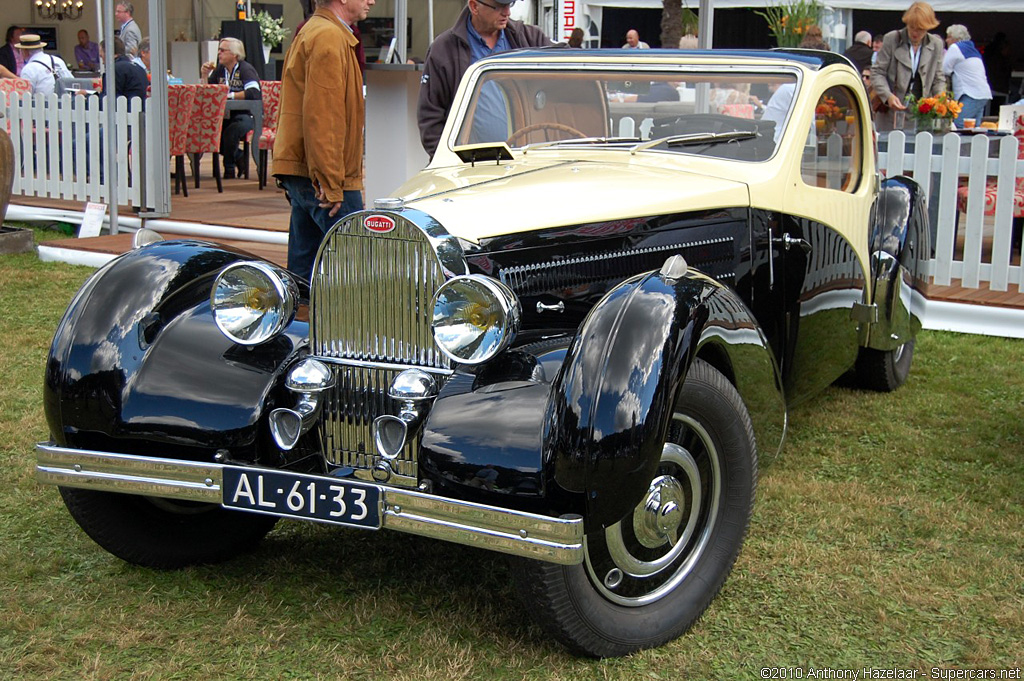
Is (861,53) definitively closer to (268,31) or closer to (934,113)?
(934,113)

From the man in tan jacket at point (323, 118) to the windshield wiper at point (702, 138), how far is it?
1.45 metres

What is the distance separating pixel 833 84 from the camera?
165 inches

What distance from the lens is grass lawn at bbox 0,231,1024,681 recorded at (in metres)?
2.79

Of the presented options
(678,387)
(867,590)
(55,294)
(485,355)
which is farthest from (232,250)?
(55,294)

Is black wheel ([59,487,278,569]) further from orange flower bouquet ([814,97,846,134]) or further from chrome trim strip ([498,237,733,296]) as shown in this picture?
orange flower bouquet ([814,97,846,134])

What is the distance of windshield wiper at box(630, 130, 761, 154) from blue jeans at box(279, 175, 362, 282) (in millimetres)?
1538

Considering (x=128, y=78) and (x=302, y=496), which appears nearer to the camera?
(x=302, y=496)

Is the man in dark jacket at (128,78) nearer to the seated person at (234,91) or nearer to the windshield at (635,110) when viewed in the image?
the seated person at (234,91)

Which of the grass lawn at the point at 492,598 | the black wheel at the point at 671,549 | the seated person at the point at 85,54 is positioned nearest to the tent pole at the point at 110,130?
the grass lawn at the point at 492,598

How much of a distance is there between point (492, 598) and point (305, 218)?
254 centimetres

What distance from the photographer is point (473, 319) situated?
9.23 feet

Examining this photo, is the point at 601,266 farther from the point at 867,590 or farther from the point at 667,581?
the point at 867,590

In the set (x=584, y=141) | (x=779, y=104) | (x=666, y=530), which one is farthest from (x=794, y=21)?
(x=666, y=530)

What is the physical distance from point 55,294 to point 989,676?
605 cm
